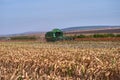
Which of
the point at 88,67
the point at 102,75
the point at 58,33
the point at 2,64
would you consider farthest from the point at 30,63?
the point at 58,33

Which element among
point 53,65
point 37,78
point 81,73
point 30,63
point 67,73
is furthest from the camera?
point 30,63

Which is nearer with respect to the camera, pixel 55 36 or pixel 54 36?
pixel 54 36

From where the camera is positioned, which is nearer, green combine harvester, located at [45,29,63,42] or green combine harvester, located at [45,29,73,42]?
green combine harvester, located at [45,29,73,42]

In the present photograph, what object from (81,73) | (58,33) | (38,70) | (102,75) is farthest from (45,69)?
(58,33)

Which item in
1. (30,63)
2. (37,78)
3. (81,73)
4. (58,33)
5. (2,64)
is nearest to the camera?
(37,78)

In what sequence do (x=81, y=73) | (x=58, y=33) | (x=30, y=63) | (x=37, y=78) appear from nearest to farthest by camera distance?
1. (x=37, y=78)
2. (x=81, y=73)
3. (x=30, y=63)
4. (x=58, y=33)

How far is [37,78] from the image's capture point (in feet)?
30.2

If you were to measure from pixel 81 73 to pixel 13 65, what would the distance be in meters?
3.75

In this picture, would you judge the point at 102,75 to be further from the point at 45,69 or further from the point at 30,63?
the point at 30,63

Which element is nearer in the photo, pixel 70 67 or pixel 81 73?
pixel 81 73

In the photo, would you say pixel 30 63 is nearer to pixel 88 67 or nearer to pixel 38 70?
pixel 38 70

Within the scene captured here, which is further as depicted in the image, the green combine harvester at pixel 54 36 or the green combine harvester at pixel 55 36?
the green combine harvester at pixel 54 36

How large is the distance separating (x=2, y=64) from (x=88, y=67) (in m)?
4.40

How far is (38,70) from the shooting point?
11242 millimetres
